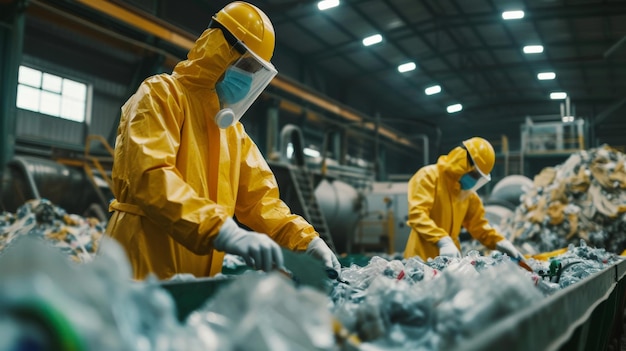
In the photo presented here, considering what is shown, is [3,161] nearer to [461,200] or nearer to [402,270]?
[461,200]

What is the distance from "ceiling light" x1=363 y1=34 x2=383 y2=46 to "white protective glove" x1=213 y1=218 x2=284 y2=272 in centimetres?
1214

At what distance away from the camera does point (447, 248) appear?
3.38 m

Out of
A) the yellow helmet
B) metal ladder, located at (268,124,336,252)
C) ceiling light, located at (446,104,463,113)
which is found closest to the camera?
the yellow helmet

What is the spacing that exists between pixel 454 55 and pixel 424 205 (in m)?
12.2

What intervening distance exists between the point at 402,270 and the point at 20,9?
24.3ft

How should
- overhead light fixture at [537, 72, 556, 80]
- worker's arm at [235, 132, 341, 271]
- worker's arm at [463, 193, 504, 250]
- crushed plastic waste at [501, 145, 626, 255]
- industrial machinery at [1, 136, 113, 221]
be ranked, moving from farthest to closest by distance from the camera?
1. overhead light fixture at [537, 72, 556, 80]
2. industrial machinery at [1, 136, 113, 221]
3. crushed plastic waste at [501, 145, 626, 255]
4. worker's arm at [463, 193, 504, 250]
5. worker's arm at [235, 132, 341, 271]

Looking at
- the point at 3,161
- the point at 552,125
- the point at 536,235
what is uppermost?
the point at 552,125

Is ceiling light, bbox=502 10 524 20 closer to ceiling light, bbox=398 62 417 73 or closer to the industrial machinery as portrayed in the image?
ceiling light, bbox=398 62 417 73

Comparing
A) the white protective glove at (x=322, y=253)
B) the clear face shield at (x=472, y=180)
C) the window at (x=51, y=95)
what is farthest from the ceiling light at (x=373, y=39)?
the white protective glove at (x=322, y=253)

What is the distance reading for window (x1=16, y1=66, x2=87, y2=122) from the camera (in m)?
8.45

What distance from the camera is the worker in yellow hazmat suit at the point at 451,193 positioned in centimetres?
385

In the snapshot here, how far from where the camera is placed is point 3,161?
675cm

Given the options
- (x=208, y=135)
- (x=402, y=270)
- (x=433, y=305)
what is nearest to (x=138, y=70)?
(x=208, y=135)

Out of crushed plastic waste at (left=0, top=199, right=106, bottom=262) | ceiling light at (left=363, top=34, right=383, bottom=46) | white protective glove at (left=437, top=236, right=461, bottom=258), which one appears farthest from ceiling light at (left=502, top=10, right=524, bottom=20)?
crushed plastic waste at (left=0, top=199, right=106, bottom=262)
